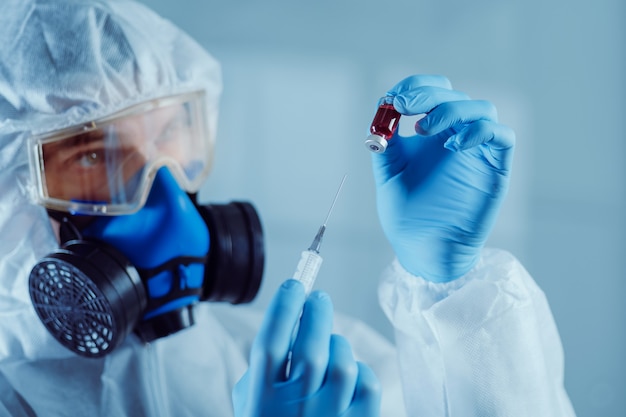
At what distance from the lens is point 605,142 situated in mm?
2117

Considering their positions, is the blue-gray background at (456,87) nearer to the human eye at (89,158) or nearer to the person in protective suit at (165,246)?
the person in protective suit at (165,246)

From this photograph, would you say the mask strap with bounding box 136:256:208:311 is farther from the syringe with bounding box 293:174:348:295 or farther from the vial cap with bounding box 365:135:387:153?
the vial cap with bounding box 365:135:387:153

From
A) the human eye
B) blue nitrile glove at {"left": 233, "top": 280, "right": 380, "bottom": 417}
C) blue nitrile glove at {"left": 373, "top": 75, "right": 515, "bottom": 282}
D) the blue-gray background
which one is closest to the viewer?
blue nitrile glove at {"left": 233, "top": 280, "right": 380, "bottom": 417}

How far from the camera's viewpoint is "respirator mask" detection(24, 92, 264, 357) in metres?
1.15

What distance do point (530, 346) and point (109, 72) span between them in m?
0.95

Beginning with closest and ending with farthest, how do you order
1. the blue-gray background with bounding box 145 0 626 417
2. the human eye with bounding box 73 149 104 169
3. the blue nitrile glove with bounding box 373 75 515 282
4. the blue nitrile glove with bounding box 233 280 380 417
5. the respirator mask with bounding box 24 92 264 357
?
1. the blue nitrile glove with bounding box 233 280 380 417
2. the blue nitrile glove with bounding box 373 75 515 282
3. the respirator mask with bounding box 24 92 264 357
4. the human eye with bounding box 73 149 104 169
5. the blue-gray background with bounding box 145 0 626 417

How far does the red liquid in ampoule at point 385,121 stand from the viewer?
35.0 inches

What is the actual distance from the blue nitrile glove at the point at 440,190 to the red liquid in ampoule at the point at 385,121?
6cm

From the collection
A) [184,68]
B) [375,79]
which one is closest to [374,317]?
[375,79]

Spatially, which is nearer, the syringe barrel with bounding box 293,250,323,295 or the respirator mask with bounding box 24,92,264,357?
the syringe barrel with bounding box 293,250,323,295

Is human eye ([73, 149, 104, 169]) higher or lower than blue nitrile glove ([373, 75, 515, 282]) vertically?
lower

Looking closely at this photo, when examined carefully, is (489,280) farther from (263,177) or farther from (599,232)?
(599,232)

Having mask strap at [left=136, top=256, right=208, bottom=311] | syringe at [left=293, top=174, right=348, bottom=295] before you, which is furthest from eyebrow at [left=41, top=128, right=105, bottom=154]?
syringe at [left=293, top=174, right=348, bottom=295]

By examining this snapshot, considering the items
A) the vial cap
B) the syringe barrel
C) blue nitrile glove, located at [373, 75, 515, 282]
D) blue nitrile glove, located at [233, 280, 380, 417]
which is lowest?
blue nitrile glove, located at [233, 280, 380, 417]
